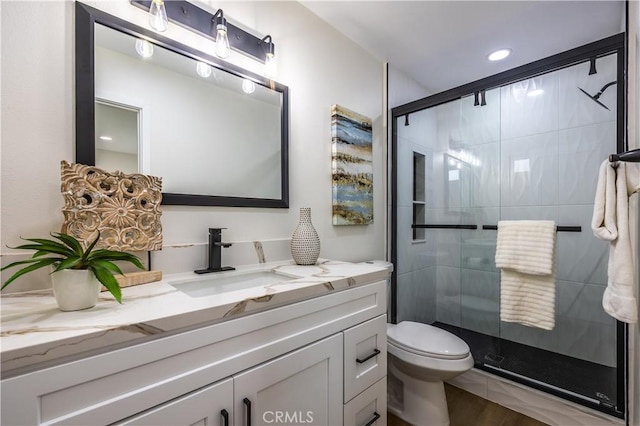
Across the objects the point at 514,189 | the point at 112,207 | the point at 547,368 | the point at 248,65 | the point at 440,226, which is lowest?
the point at 547,368

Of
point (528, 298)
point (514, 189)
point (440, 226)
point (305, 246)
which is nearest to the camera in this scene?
point (305, 246)

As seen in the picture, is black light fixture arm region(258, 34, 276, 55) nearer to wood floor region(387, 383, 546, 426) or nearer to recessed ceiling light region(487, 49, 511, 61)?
recessed ceiling light region(487, 49, 511, 61)

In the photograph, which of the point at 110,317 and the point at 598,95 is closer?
the point at 110,317

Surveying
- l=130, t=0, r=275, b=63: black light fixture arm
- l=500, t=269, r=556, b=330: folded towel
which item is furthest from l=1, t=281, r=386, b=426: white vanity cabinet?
l=130, t=0, r=275, b=63: black light fixture arm

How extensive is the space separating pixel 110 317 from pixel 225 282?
52cm

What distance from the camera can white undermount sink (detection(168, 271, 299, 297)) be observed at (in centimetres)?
104

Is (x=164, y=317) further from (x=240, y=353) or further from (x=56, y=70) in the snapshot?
(x=56, y=70)

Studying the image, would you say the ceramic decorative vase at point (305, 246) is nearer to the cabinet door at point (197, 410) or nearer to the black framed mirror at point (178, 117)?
the black framed mirror at point (178, 117)

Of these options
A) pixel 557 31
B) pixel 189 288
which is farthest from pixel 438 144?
pixel 189 288

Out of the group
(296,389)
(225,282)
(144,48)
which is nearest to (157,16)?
(144,48)

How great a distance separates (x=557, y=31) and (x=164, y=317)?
264cm

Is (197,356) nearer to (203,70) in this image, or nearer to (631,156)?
(203,70)

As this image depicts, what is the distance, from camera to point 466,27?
1819 mm

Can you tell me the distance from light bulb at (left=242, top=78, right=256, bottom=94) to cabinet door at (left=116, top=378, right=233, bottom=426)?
1.25 m
